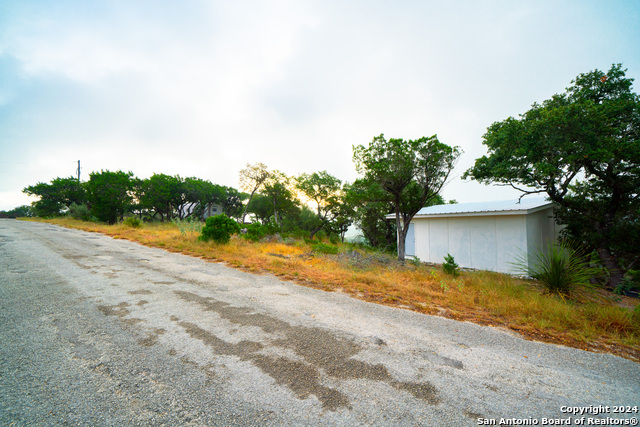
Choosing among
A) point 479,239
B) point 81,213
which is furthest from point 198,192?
point 479,239

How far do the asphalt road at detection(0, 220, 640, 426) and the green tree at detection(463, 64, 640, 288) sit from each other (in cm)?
783

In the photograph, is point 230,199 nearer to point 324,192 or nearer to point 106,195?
point 106,195

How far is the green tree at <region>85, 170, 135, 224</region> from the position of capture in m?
23.1

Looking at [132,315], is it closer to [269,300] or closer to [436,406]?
[269,300]

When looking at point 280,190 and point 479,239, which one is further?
point 280,190

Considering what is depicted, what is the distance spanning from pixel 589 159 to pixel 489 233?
390 cm

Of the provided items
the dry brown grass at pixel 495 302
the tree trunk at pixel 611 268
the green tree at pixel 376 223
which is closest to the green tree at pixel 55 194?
the green tree at pixel 376 223

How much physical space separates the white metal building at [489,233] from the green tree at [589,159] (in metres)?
0.92

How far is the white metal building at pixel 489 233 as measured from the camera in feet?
31.2

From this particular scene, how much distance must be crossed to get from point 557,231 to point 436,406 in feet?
43.6

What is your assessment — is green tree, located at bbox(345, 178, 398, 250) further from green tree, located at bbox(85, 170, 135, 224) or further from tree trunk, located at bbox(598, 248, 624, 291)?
green tree, located at bbox(85, 170, 135, 224)

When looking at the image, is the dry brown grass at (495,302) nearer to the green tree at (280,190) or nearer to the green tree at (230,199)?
the green tree at (280,190)

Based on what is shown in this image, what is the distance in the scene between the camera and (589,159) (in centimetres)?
771

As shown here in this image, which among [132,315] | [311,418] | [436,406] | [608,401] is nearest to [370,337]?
[436,406]
